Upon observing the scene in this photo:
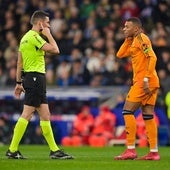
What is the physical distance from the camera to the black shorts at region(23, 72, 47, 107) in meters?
13.7

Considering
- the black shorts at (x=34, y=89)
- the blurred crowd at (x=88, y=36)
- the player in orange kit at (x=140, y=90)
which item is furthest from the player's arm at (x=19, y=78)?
the blurred crowd at (x=88, y=36)

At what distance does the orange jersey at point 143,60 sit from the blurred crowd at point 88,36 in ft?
28.9

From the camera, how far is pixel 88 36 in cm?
2614

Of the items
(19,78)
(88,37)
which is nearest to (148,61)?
(19,78)

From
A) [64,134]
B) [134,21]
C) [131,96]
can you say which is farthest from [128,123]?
[64,134]

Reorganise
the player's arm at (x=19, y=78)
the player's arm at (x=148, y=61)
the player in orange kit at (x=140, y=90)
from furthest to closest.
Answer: the player's arm at (x=19, y=78), the player in orange kit at (x=140, y=90), the player's arm at (x=148, y=61)

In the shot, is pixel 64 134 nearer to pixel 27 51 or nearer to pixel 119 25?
pixel 119 25

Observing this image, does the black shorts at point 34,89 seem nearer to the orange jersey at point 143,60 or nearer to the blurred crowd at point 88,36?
the orange jersey at point 143,60

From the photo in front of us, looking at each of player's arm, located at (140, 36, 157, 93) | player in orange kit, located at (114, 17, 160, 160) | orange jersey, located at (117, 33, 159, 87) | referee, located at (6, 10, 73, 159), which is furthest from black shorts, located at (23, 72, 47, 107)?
player's arm, located at (140, 36, 157, 93)

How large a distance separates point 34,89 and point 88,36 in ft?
41.1

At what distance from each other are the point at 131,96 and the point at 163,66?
31.4ft

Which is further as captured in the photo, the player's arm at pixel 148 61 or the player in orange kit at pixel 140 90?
the player in orange kit at pixel 140 90

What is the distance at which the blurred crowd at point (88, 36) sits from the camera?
2392 cm

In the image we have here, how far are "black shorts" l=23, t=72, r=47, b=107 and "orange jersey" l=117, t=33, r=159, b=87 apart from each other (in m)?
1.52
